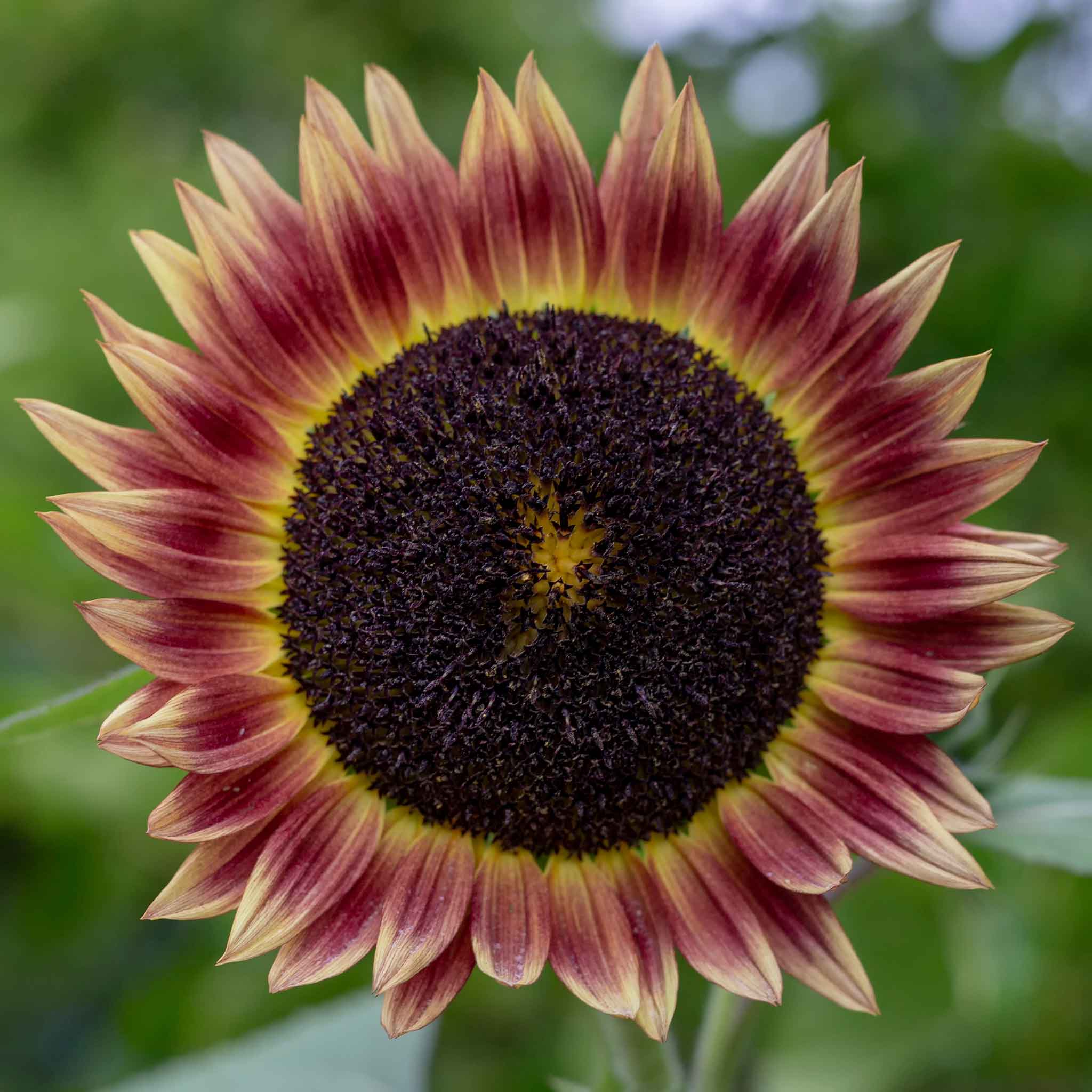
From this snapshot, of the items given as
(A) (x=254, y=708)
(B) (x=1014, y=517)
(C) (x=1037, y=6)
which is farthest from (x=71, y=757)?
(C) (x=1037, y=6)

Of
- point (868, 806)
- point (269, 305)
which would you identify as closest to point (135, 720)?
point (269, 305)

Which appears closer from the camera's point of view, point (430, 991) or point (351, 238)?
point (430, 991)

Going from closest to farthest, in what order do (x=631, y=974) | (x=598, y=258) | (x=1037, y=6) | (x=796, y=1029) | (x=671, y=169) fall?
(x=631, y=974) < (x=671, y=169) < (x=598, y=258) < (x=796, y=1029) < (x=1037, y=6)

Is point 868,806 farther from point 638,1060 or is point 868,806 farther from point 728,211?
point 728,211

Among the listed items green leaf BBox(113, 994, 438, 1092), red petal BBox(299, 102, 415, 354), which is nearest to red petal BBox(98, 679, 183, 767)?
red petal BBox(299, 102, 415, 354)

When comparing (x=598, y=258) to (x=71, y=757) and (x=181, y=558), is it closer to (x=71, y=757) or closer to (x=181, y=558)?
(x=181, y=558)

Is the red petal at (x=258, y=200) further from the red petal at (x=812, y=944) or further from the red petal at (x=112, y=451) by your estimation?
the red petal at (x=812, y=944)

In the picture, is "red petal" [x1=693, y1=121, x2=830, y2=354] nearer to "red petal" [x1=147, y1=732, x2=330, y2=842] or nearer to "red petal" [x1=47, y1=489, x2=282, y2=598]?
"red petal" [x1=47, y1=489, x2=282, y2=598]
